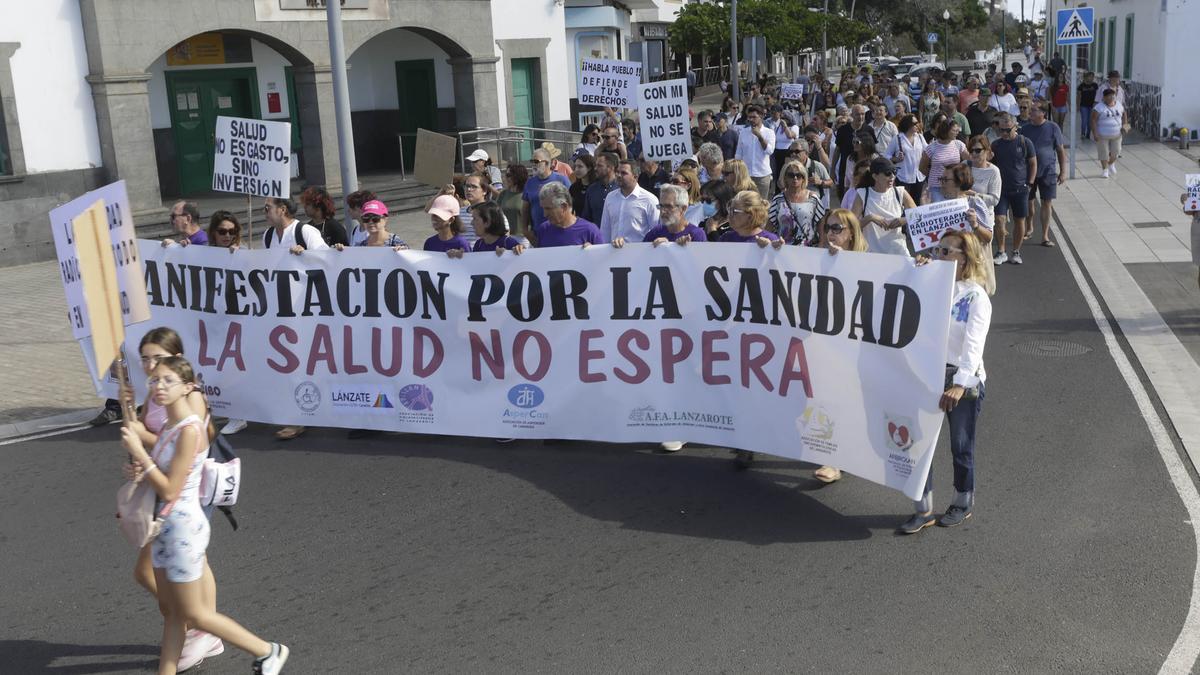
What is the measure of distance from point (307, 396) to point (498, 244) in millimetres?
1865

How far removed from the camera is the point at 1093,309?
12070 millimetres

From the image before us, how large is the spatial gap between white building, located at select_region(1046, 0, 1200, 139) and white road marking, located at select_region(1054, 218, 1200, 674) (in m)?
17.1

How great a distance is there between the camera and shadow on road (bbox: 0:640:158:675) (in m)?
5.57

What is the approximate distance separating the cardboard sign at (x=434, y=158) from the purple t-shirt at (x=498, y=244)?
5036 millimetres

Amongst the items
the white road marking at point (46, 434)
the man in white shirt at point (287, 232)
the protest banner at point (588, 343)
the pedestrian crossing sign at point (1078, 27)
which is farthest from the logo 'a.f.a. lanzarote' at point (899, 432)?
the pedestrian crossing sign at point (1078, 27)

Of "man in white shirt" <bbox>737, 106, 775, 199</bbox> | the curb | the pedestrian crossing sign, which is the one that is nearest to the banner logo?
the curb

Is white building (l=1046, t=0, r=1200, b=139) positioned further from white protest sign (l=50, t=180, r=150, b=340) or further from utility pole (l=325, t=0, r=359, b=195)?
white protest sign (l=50, t=180, r=150, b=340)

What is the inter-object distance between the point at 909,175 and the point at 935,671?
1103 centimetres

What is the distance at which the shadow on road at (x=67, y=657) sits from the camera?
5.57 metres

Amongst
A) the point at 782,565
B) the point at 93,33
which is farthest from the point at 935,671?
the point at 93,33

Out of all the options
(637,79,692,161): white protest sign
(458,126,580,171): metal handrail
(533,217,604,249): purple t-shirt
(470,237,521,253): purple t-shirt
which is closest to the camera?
(470,237,521,253): purple t-shirt

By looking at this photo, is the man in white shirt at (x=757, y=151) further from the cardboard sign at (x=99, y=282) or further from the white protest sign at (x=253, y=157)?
the cardboard sign at (x=99, y=282)

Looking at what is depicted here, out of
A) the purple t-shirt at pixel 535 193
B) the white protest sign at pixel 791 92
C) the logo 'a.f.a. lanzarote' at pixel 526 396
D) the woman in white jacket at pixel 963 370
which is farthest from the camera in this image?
the white protest sign at pixel 791 92

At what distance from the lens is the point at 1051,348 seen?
10625 millimetres
